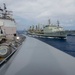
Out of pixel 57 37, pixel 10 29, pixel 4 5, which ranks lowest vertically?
pixel 57 37

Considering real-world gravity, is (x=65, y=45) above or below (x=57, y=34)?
above

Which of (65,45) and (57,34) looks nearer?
(65,45)

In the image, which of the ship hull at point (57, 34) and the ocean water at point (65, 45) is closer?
the ocean water at point (65, 45)

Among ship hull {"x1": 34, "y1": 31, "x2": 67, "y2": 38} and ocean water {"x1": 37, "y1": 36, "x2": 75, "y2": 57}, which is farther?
ship hull {"x1": 34, "y1": 31, "x2": 67, "y2": 38}

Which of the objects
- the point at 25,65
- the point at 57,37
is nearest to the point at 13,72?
the point at 25,65

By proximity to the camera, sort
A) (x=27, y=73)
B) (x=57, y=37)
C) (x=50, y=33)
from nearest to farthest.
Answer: (x=27, y=73)
(x=57, y=37)
(x=50, y=33)

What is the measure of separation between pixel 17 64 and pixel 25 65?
0.12m

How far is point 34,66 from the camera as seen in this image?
2111 mm

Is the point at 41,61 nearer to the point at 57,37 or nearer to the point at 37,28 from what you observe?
the point at 57,37

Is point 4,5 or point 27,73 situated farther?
point 4,5

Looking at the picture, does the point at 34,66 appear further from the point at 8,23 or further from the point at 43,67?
the point at 8,23

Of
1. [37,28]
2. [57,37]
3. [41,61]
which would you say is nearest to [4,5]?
[41,61]

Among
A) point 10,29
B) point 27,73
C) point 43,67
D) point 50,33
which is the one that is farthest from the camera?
point 50,33

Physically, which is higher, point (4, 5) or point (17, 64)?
point (4, 5)
